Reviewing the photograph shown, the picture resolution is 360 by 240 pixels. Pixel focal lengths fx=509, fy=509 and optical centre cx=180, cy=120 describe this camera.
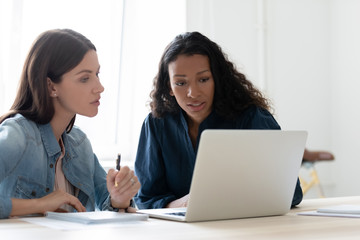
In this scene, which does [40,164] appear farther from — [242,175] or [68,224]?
[242,175]

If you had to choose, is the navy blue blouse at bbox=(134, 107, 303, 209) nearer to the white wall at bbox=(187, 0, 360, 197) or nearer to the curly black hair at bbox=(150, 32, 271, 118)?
the curly black hair at bbox=(150, 32, 271, 118)

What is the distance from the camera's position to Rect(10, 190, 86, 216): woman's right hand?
4.69ft

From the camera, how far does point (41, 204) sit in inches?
57.9

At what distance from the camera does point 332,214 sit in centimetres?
141

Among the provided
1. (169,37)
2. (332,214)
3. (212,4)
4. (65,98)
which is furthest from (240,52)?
(332,214)

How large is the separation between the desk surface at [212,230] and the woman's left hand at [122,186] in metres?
0.23

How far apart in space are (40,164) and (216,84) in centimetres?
78

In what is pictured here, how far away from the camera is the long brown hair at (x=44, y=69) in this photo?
1.76m

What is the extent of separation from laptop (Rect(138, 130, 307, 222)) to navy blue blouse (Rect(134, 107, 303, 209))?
612 mm

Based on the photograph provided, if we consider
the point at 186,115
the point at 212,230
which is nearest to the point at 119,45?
the point at 186,115

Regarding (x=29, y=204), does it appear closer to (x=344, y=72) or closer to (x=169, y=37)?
(x=169, y=37)

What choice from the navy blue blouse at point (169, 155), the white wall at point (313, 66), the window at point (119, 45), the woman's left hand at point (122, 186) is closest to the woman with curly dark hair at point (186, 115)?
the navy blue blouse at point (169, 155)

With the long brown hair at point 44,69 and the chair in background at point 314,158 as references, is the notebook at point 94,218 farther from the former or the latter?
the chair in background at point 314,158

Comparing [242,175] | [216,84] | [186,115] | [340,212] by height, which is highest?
[216,84]
